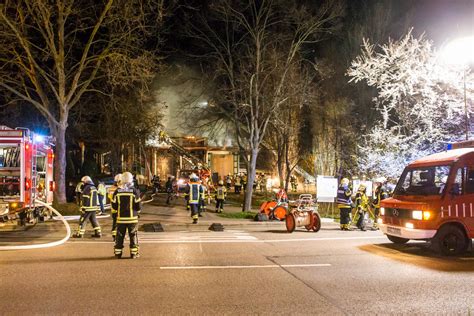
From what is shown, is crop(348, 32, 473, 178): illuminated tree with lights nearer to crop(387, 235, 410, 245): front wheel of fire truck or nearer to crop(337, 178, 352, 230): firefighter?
crop(337, 178, 352, 230): firefighter

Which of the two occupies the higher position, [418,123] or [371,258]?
[418,123]

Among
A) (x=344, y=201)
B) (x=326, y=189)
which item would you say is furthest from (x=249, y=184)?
(x=344, y=201)

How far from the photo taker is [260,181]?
127ft

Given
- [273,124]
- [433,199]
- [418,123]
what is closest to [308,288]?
[433,199]

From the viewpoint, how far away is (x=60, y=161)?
21.1m

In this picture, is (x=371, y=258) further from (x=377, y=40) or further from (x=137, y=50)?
(x=377, y=40)

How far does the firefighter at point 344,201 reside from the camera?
627 inches

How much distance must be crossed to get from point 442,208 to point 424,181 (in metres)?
1.23

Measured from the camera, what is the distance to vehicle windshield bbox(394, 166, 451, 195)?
11.5 metres

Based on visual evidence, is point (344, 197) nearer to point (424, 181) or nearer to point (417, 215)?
point (424, 181)

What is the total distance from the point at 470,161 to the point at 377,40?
1647 cm

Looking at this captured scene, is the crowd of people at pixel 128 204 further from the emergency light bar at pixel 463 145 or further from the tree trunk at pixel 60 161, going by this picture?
the emergency light bar at pixel 463 145

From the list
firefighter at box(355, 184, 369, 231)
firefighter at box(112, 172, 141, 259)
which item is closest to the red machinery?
firefighter at box(355, 184, 369, 231)

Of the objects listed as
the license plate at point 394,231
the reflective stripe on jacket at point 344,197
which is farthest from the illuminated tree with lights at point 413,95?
the license plate at point 394,231
